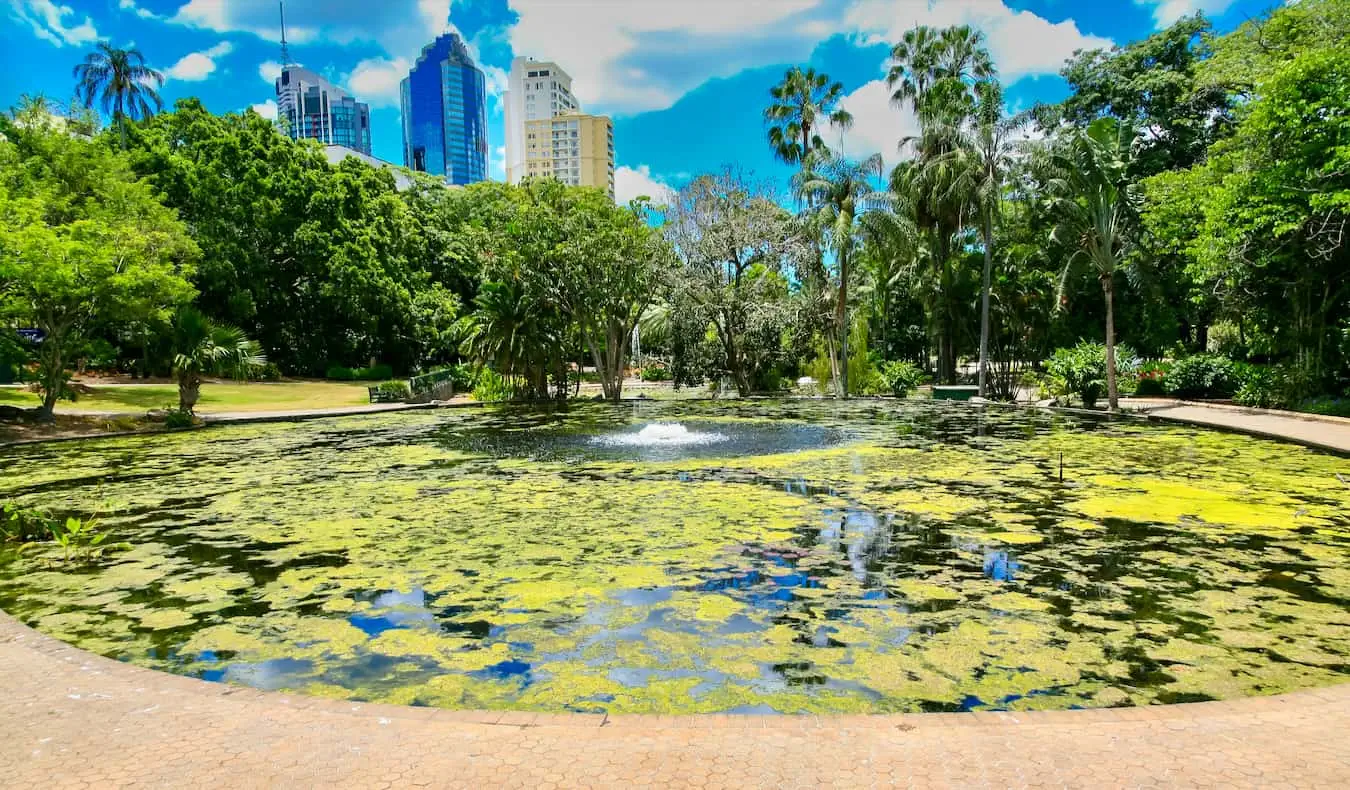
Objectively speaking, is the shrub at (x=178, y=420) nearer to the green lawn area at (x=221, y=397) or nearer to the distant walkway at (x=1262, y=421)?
the green lawn area at (x=221, y=397)

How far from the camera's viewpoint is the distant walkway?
12.3 metres

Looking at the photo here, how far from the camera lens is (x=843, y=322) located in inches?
978

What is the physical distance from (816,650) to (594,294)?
2095cm

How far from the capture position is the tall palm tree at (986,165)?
22.4 metres

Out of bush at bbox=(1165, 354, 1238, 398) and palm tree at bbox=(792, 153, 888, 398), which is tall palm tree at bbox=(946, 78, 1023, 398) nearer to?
palm tree at bbox=(792, 153, 888, 398)

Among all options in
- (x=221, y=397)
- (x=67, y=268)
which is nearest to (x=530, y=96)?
(x=221, y=397)

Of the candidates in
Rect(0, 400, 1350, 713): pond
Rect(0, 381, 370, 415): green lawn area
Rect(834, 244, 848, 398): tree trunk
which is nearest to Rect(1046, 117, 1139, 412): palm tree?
Rect(834, 244, 848, 398): tree trunk

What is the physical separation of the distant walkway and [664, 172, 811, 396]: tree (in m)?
11.1

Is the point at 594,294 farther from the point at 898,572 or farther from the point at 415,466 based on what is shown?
the point at 898,572

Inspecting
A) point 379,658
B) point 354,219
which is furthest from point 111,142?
point 379,658

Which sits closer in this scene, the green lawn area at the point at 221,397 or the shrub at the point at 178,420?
the shrub at the point at 178,420

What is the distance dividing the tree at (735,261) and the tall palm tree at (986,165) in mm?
5491

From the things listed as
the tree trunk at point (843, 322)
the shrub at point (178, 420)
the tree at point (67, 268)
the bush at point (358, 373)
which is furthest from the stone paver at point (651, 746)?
the bush at point (358, 373)

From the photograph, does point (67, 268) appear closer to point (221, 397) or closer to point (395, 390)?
point (395, 390)
